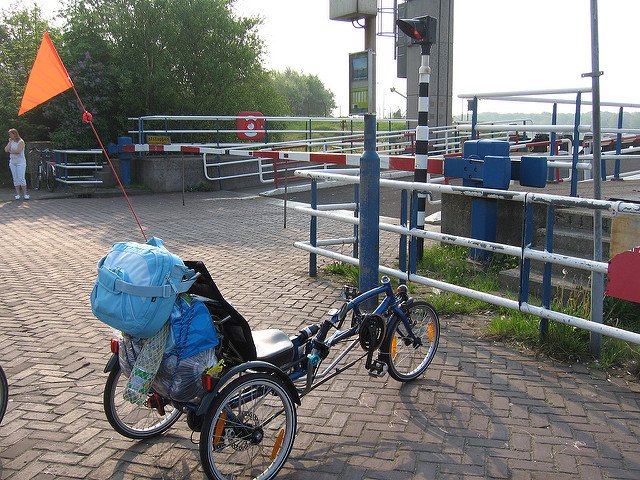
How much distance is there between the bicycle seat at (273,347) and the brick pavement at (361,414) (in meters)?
0.52

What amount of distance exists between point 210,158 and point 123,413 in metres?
A: 14.0

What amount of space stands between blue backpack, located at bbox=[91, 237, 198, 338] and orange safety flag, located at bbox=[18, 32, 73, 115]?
308 cm

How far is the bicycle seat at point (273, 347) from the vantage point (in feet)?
11.9

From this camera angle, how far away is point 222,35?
64.1 ft

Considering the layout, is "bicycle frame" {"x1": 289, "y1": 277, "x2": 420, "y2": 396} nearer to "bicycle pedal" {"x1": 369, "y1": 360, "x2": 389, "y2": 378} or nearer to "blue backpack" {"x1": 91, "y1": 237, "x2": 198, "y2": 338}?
"bicycle pedal" {"x1": 369, "y1": 360, "x2": 389, "y2": 378}

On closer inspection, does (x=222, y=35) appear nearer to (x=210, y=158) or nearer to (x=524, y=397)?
(x=210, y=158)

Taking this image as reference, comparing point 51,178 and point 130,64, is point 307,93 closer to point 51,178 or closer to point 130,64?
point 130,64

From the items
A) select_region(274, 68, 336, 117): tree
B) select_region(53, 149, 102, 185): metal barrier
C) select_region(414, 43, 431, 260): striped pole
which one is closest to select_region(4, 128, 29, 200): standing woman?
select_region(53, 149, 102, 185): metal barrier

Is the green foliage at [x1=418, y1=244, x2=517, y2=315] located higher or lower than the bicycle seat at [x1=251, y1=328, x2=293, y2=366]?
lower

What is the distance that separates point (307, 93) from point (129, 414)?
6293cm

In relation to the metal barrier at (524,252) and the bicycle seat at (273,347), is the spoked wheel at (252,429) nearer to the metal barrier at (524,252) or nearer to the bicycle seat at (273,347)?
the bicycle seat at (273,347)

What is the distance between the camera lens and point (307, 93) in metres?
64.9

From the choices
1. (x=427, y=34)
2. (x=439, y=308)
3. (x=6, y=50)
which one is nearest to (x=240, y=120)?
(x=6, y=50)

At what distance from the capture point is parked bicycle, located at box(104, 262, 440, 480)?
326cm
